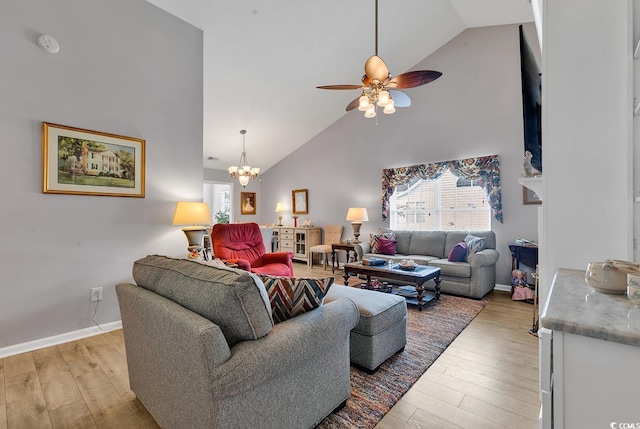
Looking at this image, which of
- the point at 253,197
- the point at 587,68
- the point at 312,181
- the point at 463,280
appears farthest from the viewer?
the point at 253,197

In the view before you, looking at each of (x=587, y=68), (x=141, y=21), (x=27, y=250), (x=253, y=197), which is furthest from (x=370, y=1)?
(x=253, y=197)

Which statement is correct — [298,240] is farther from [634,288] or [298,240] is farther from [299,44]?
[634,288]

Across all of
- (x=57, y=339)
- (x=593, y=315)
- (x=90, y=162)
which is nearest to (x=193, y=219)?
(x=90, y=162)

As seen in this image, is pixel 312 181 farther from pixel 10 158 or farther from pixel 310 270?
pixel 10 158

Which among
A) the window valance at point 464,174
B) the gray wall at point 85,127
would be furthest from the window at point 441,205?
the gray wall at point 85,127

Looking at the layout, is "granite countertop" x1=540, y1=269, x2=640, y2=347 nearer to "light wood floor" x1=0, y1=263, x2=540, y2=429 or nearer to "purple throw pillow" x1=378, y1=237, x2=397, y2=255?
"light wood floor" x1=0, y1=263, x2=540, y2=429

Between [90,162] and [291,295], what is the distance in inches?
102

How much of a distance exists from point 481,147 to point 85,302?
17.3 feet

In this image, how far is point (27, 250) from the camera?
8.18ft

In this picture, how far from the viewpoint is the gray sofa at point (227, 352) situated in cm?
112

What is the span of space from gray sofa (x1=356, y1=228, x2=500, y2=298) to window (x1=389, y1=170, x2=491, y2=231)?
26 centimetres

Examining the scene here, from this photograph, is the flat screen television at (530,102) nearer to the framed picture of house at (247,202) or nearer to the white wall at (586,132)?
the white wall at (586,132)

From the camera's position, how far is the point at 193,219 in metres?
3.18

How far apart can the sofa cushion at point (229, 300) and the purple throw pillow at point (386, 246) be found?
12.5 ft
